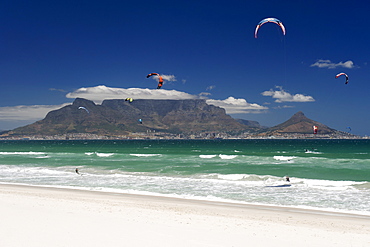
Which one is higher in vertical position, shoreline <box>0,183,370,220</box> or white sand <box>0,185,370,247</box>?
white sand <box>0,185,370,247</box>

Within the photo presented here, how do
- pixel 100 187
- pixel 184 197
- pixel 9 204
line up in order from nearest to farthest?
pixel 9 204
pixel 184 197
pixel 100 187

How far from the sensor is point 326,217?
14.2 meters

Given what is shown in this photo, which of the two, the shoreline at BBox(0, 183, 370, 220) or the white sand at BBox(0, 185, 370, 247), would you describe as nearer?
the white sand at BBox(0, 185, 370, 247)

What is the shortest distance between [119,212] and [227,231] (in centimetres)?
530

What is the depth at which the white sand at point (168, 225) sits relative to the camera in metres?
9.62

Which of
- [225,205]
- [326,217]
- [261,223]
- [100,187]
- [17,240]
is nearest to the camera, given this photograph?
[17,240]

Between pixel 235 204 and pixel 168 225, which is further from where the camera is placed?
pixel 235 204

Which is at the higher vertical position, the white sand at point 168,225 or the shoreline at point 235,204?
the white sand at point 168,225

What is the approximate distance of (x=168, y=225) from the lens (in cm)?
1172

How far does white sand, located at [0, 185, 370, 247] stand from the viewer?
31.6ft

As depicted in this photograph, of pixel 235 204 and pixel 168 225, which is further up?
pixel 168 225

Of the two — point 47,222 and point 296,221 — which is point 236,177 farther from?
point 47,222

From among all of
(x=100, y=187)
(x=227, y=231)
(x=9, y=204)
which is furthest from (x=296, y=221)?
(x=100, y=187)

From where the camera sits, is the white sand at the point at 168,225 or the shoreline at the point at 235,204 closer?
the white sand at the point at 168,225
